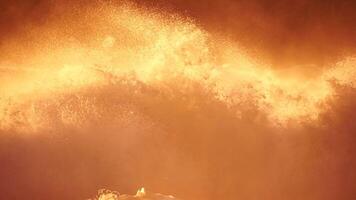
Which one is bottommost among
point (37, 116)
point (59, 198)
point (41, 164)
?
point (59, 198)

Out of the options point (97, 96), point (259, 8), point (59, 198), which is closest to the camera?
point (59, 198)

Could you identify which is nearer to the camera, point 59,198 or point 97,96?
point 59,198

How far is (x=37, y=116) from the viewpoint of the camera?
8.06 meters

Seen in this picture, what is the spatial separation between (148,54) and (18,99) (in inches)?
85.4

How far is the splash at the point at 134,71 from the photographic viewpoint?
8.33 meters

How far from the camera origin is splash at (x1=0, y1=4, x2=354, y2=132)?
8.33 m

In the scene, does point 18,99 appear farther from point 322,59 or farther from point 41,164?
point 322,59

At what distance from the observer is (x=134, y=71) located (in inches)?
343

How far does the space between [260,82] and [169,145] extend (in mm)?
1881

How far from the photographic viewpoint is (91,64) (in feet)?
28.7

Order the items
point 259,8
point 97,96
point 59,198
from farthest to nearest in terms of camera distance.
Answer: point 259,8
point 97,96
point 59,198

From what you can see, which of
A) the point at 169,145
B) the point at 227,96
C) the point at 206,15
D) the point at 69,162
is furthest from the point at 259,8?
the point at 69,162

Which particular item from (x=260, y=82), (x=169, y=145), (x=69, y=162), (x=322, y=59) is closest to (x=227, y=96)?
(x=260, y=82)

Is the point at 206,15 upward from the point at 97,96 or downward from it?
upward
